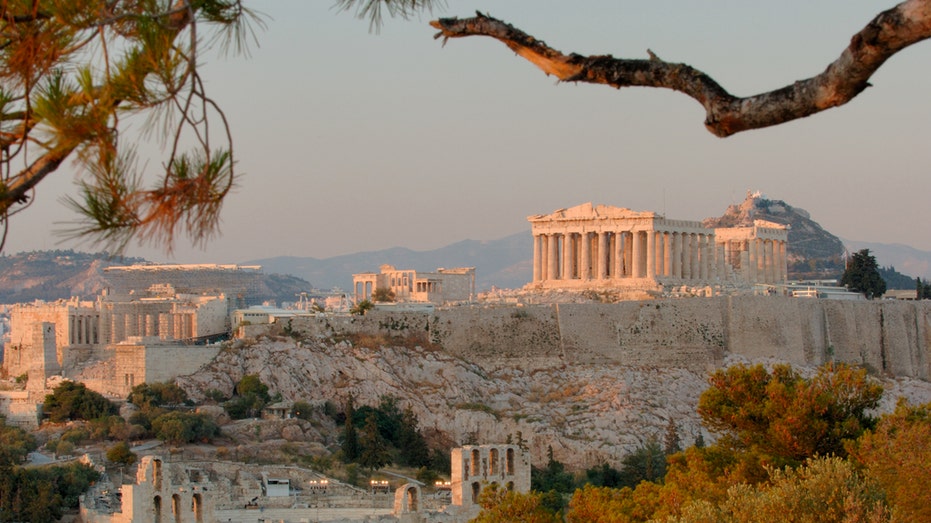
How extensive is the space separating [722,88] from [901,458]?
17.0m

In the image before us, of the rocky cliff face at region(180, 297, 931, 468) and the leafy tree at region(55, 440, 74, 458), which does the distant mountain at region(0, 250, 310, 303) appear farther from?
the leafy tree at region(55, 440, 74, 458)

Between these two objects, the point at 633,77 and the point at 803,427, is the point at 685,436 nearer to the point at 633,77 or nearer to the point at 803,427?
the point at 803,427

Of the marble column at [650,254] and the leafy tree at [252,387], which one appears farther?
the marble column at [650,254]

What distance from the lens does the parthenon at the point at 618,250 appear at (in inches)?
2485

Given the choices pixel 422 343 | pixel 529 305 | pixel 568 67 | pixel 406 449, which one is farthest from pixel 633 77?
pixel 529 305

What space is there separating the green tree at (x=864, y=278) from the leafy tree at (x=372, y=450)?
122 ft

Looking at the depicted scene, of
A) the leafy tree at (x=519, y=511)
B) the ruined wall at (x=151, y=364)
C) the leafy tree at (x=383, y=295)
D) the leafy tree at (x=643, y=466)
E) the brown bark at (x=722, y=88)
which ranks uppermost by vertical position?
the brown bark at (x=722, y=88)

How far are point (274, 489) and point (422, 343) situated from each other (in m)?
16.5

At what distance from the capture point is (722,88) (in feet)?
28.2

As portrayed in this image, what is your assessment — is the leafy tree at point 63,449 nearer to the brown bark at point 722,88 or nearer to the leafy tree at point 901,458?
the leafy tree at point 901,458

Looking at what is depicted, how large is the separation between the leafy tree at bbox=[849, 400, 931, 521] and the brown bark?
42.6 feet

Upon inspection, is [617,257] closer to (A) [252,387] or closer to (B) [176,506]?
(A) [252,387]

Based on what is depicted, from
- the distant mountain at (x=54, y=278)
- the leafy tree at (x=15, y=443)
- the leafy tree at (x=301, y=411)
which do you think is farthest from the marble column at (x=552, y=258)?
the distant mountain at (x=54, y=278)

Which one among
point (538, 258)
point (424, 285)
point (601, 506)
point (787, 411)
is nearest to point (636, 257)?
point (538, 258)
